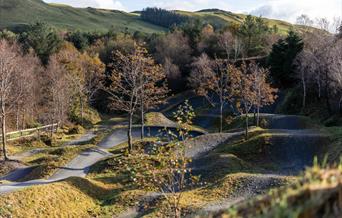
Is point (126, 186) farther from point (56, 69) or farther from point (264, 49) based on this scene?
point (264, 49)

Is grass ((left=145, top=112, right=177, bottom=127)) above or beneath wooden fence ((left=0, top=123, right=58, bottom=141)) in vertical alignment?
above

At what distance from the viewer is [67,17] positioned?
174m

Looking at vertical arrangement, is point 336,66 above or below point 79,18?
below

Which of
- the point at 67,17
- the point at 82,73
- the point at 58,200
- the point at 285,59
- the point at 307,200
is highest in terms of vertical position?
the point at 67,17

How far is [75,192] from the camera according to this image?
24438 millimetres

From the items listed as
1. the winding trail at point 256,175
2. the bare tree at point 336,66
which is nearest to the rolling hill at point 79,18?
the bare tree at point 336,66

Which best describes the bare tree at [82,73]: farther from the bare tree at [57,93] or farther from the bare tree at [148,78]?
the bare tree at [148,78]

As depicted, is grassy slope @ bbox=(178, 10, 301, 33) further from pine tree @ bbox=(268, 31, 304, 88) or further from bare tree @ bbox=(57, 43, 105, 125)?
pine tree @ bbox=(268, 31, 304, 88)

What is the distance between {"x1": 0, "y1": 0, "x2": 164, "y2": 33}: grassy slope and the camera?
155375mm

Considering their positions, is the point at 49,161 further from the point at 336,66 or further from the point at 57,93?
the point at 336,66

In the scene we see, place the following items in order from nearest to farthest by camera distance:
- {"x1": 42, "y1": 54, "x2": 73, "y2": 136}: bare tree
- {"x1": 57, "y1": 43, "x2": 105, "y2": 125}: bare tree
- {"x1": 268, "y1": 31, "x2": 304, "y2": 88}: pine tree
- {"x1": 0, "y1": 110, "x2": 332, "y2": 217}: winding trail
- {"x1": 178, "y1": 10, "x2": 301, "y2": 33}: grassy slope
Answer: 1. {"x1": 0, "y1": 110, "x2": 332, "y2": 217}: winding trail
2. {"x1": 42, "y1": 54, "x2": 73, "y2": 136}: bare tree
3. {"x1": 268, "y1": 31, "x2": 304, "y2": 88}: pine tree
4. {"x1": 57, "y1": 43, "x2": 105, "y2": 125}: bare tree
5. {"x1": 178, "y1": 10, "x2": 301, "y2": 33}: grassy slope

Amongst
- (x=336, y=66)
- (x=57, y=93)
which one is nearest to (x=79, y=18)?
(x=57, y=93)

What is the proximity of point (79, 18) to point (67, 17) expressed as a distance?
492cm

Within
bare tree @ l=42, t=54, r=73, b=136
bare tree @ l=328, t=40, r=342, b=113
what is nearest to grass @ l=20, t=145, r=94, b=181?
bare tree @ l=42, t=54, r=73, b=136
